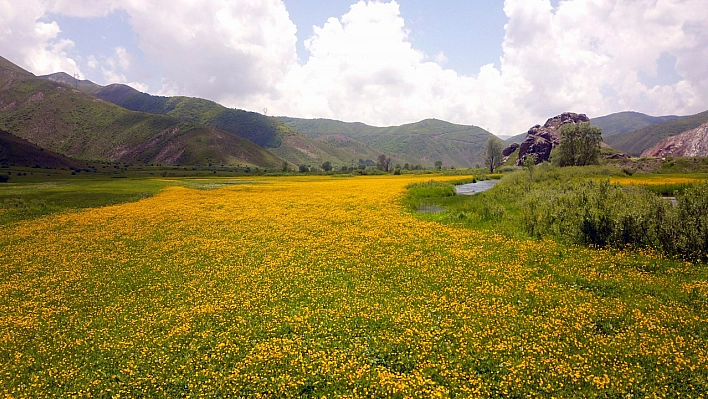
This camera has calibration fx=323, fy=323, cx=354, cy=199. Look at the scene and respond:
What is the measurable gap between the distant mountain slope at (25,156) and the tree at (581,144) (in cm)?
19719

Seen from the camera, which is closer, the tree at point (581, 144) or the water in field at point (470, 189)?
the water in field at point (470, 189)

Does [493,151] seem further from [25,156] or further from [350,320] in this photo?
[25,156]

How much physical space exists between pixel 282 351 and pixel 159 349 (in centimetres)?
398

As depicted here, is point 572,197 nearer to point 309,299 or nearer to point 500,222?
point 500,222

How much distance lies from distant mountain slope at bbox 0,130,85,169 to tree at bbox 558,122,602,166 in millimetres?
197195

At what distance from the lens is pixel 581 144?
307 ft

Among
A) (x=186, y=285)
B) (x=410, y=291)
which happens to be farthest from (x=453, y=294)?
(x=186, y=285)

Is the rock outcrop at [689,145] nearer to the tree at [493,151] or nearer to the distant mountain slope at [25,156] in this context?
the tree at [493,151]

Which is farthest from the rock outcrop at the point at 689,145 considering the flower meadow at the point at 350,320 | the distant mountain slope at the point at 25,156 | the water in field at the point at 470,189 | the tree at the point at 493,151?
the distant mountain slope at the point at 25,156

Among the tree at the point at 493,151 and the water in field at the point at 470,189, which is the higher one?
the tree at the point at 493,151

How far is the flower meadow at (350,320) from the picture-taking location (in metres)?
8.59

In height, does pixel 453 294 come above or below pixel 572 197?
below

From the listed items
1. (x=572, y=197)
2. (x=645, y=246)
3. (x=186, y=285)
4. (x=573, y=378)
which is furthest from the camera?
(x=572, y=197)

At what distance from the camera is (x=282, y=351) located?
999cm
